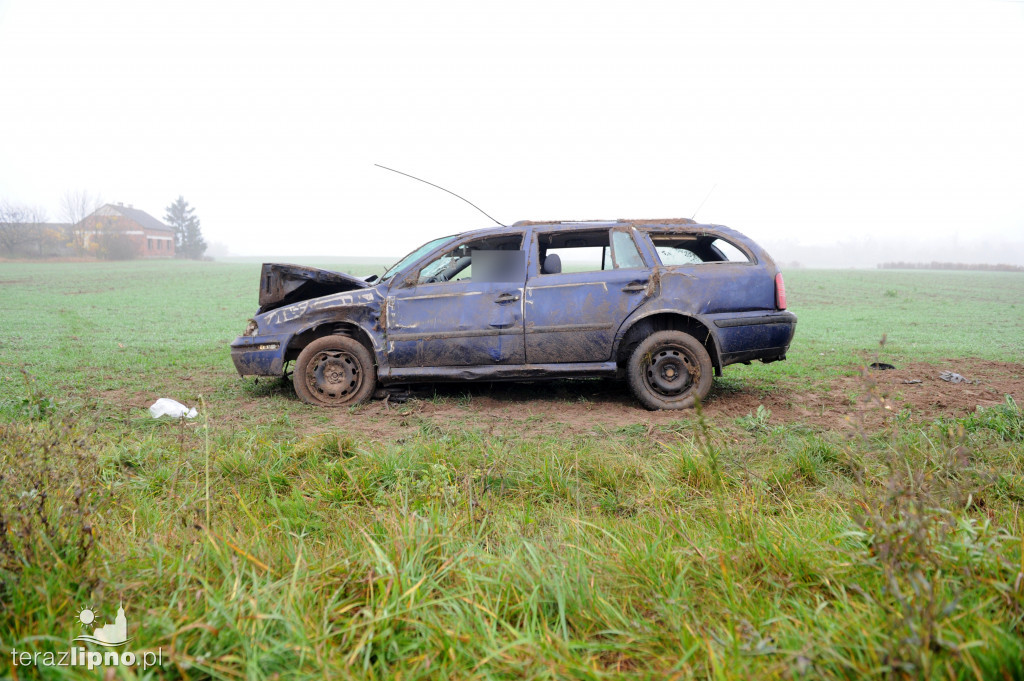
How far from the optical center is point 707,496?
3.18 meters

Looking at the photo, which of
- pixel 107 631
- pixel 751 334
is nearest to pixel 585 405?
pixel 751 334

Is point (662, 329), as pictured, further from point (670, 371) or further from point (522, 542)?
point (522, 542)

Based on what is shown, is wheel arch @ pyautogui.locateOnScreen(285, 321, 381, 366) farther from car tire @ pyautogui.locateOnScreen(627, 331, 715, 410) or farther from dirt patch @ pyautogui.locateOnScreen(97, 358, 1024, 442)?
car tire @ pyautogui.locateOnScreen(627, 331, 715, 410)

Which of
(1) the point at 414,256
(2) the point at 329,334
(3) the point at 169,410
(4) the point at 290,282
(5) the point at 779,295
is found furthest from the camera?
(1) the point at 414,256

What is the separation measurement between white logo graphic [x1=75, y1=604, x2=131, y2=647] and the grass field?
46 mm

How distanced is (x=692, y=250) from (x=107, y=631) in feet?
18.1

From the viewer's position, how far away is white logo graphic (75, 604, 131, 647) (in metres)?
1.71

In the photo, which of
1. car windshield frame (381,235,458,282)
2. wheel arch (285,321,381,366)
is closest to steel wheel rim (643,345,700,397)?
car windshield frame (381,235,458,282)

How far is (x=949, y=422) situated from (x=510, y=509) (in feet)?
12.4

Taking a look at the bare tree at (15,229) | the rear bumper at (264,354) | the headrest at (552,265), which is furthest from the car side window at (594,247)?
the bare tree at (15,229)

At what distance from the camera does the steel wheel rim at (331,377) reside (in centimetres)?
564

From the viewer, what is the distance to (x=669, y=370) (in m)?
5.49

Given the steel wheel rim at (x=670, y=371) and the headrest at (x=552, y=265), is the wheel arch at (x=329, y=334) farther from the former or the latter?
the steel wheel rim at (x=670, y=371)

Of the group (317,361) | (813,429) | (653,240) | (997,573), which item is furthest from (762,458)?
(317,361)
